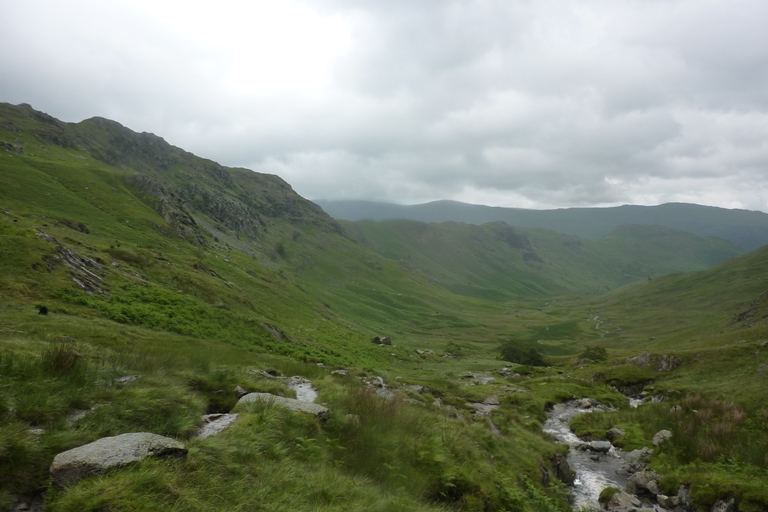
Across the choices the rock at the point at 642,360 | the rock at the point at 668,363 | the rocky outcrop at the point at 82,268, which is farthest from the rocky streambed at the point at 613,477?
the rocky outcrop at the point at 82,268

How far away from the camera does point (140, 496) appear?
19.7ft

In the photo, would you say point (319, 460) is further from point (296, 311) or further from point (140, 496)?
point (296, 311)

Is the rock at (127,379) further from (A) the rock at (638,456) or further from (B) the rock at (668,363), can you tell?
(B) the rock at (668,363)

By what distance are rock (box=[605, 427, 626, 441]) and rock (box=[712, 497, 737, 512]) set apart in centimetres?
1142

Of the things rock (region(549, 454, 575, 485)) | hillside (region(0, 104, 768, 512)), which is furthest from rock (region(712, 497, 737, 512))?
rock (region(549, 454, 575, 485))

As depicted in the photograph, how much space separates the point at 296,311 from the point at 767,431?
6268cm

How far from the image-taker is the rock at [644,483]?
17.4 m

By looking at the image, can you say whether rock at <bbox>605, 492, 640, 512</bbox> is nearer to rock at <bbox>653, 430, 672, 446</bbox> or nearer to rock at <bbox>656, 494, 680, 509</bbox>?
rock at <bbox>656, 494, 680, 509</bbox>

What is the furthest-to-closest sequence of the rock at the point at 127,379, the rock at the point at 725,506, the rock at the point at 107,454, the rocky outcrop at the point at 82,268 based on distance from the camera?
the rocky outcrop at the point at 82,268, the rock at the point at 725,506, the rock at the point at 127,379, the rock at the point at 107,454

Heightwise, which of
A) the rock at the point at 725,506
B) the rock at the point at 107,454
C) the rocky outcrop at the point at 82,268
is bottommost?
the rock at the point at 725,506

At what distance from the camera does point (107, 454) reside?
6844 millimetres

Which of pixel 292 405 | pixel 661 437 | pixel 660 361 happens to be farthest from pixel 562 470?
pixel 660 361

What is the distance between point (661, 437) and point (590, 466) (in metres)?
4.88

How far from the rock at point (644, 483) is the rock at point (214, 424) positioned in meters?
18.3
